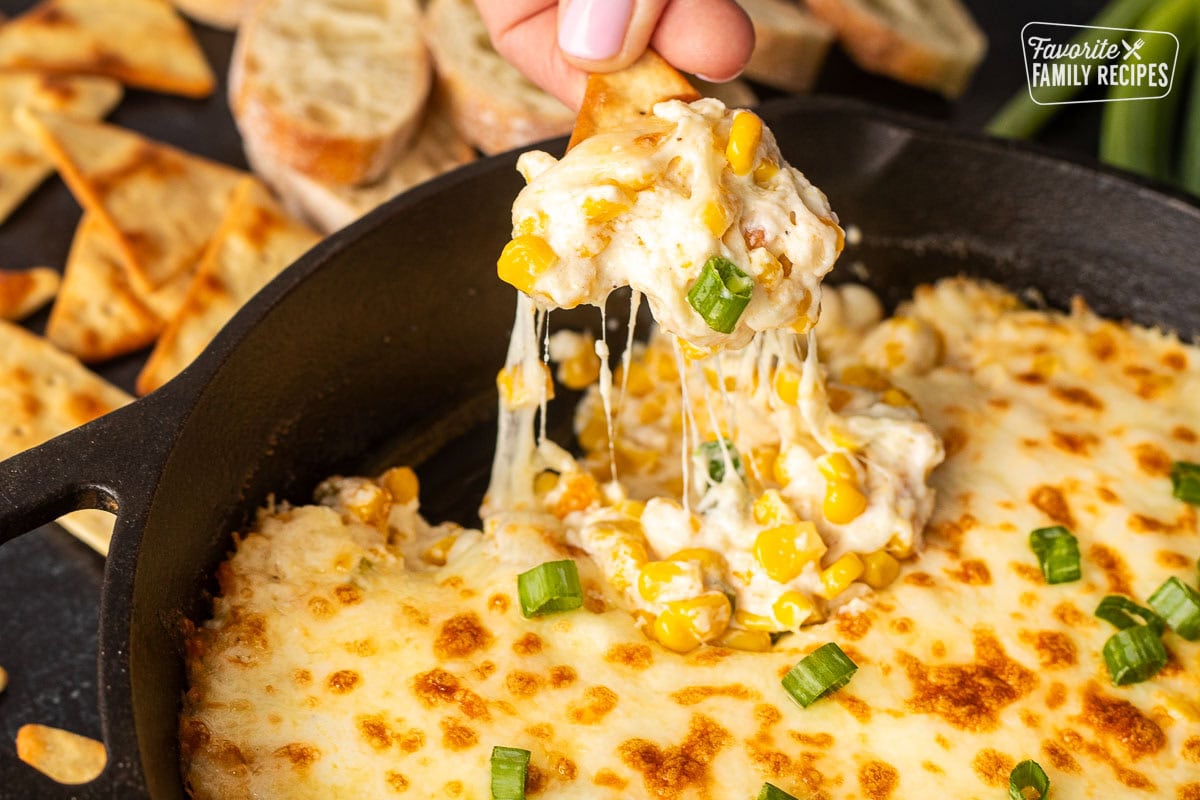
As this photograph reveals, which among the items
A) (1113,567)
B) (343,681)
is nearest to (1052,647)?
(1113,567)

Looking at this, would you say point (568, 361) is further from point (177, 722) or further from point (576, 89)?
point (177, 722)

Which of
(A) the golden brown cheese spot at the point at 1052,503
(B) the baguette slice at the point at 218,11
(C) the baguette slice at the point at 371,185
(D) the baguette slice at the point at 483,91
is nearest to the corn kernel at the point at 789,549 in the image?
(A) the golden brown cheese spot at the point at 1052,503

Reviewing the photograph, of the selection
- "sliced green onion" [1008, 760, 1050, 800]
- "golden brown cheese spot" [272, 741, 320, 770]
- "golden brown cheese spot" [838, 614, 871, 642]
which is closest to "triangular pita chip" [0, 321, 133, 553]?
"golden brown cheese spot" [272, 741, 320, 770]

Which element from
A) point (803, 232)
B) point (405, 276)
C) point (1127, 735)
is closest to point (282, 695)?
point (405, 276)

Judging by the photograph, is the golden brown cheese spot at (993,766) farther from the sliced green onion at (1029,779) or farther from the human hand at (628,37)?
the human hand at (628,37)

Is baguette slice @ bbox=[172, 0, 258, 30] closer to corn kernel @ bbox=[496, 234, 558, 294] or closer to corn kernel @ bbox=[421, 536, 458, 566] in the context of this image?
corn kernel @ bbox=[421, 536, 458, 566]
